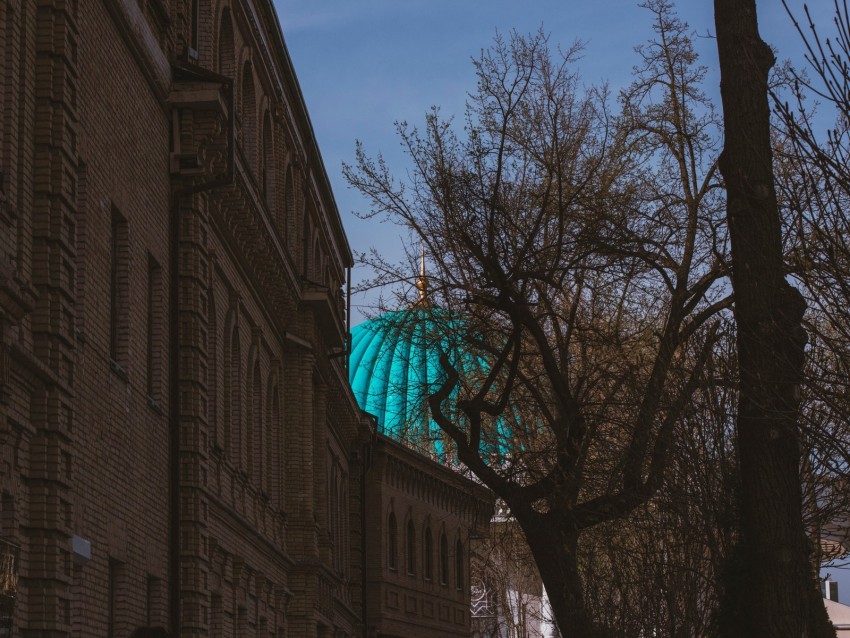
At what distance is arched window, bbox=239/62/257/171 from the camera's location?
26.2m

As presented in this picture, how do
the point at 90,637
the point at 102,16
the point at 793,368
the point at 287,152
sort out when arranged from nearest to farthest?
the point at 793,368 → the point at 90,637 → the point at 102,16 → the point at 287,152

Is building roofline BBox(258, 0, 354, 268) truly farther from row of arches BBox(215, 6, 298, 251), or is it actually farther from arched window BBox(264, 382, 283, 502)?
arched window BBox(264, 382, 283, 502)

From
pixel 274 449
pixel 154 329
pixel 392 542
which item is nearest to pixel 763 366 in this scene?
pixel 154 329

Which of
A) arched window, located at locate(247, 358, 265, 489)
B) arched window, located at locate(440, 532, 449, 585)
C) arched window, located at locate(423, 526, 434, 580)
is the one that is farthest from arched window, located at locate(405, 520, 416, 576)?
arched window, located at locate(247, 358, 265, 489)

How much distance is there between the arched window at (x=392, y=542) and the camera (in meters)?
45.6

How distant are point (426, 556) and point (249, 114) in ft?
85.6

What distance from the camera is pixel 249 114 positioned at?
26.6 metres

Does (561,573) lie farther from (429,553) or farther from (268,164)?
(429,553)

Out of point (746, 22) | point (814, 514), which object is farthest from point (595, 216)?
point (746, 22)

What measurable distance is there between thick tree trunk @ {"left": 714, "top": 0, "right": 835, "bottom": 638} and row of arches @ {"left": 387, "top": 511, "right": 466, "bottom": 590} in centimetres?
3282

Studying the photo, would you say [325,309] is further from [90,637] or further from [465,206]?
[90,637]

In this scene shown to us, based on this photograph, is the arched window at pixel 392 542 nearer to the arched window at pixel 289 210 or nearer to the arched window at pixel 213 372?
the arched window at pixel 289 210

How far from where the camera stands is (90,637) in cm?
1487

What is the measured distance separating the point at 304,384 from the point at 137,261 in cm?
1297
